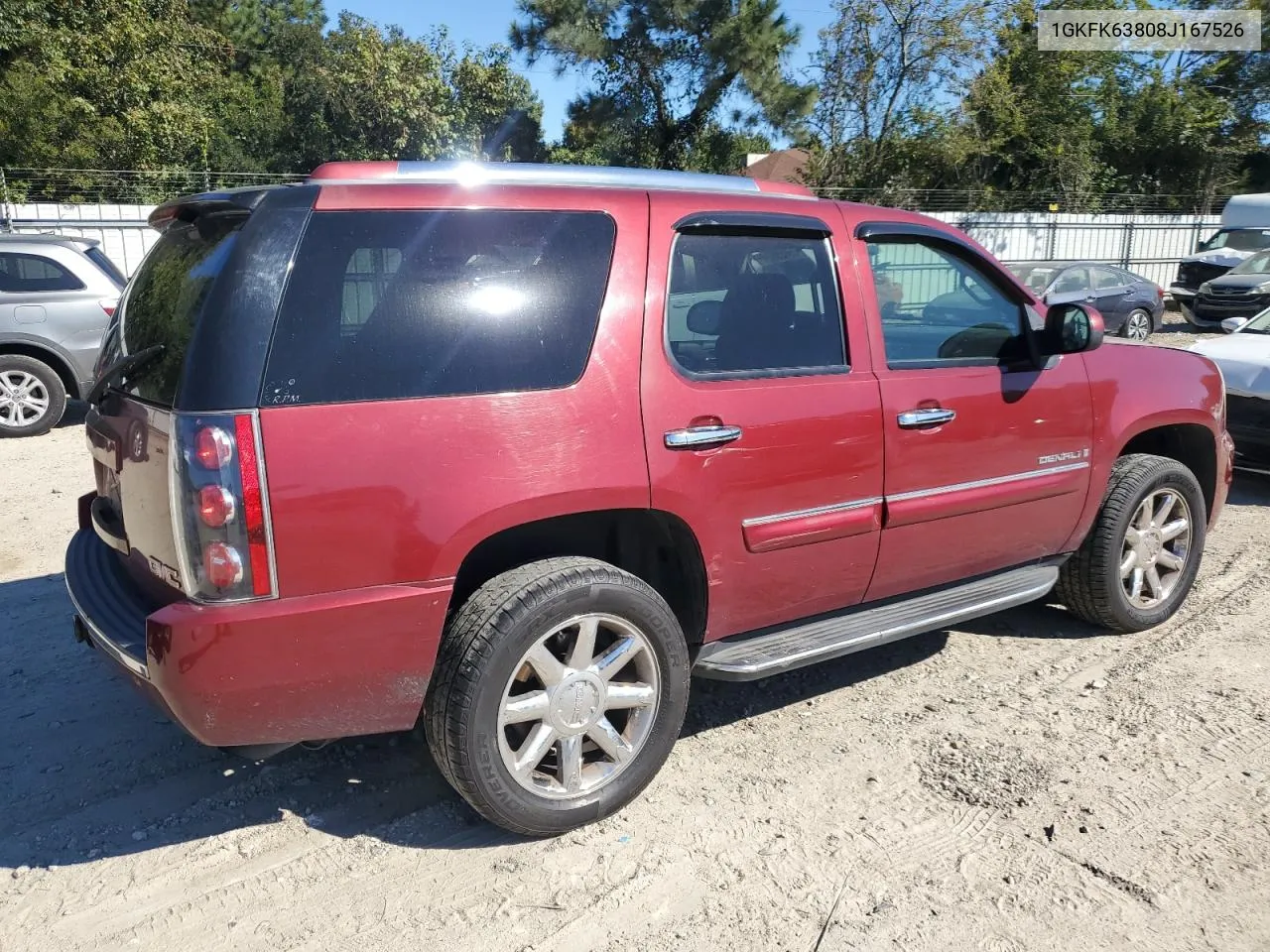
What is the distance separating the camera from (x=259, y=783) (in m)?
3.46

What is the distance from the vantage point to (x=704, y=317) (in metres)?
3.41

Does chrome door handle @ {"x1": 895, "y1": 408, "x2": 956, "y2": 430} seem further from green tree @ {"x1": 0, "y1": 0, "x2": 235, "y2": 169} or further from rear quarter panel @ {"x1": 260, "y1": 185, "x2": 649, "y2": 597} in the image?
green tree @ {"x1": 0, "y1": 0, "x2": 235, "y2": 169}

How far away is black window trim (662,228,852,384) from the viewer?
3262 mm

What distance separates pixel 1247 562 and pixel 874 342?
11.4 ft

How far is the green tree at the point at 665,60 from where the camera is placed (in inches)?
1164

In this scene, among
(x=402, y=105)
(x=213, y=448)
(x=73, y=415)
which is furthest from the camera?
(x=402, y=105)

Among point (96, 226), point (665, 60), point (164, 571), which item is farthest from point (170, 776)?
point (665, 60)

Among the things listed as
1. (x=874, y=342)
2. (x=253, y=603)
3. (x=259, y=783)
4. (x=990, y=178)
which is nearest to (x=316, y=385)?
(x=253, y=603)

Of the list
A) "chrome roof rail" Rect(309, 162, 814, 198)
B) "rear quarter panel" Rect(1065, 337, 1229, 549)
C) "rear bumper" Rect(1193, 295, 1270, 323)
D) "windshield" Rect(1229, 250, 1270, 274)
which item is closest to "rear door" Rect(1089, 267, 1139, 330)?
"rear bumper" Rect(1193, 295, 1270, 323)

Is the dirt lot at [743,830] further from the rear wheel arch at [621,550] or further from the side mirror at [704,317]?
the side mirror at [704,317]


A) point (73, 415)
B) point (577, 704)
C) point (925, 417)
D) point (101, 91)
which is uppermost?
point (101, 91)

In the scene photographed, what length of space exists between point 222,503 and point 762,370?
1.75 metres

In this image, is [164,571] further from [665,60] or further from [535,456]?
[665,60]

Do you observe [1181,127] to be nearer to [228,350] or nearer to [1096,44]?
[1096,44]
